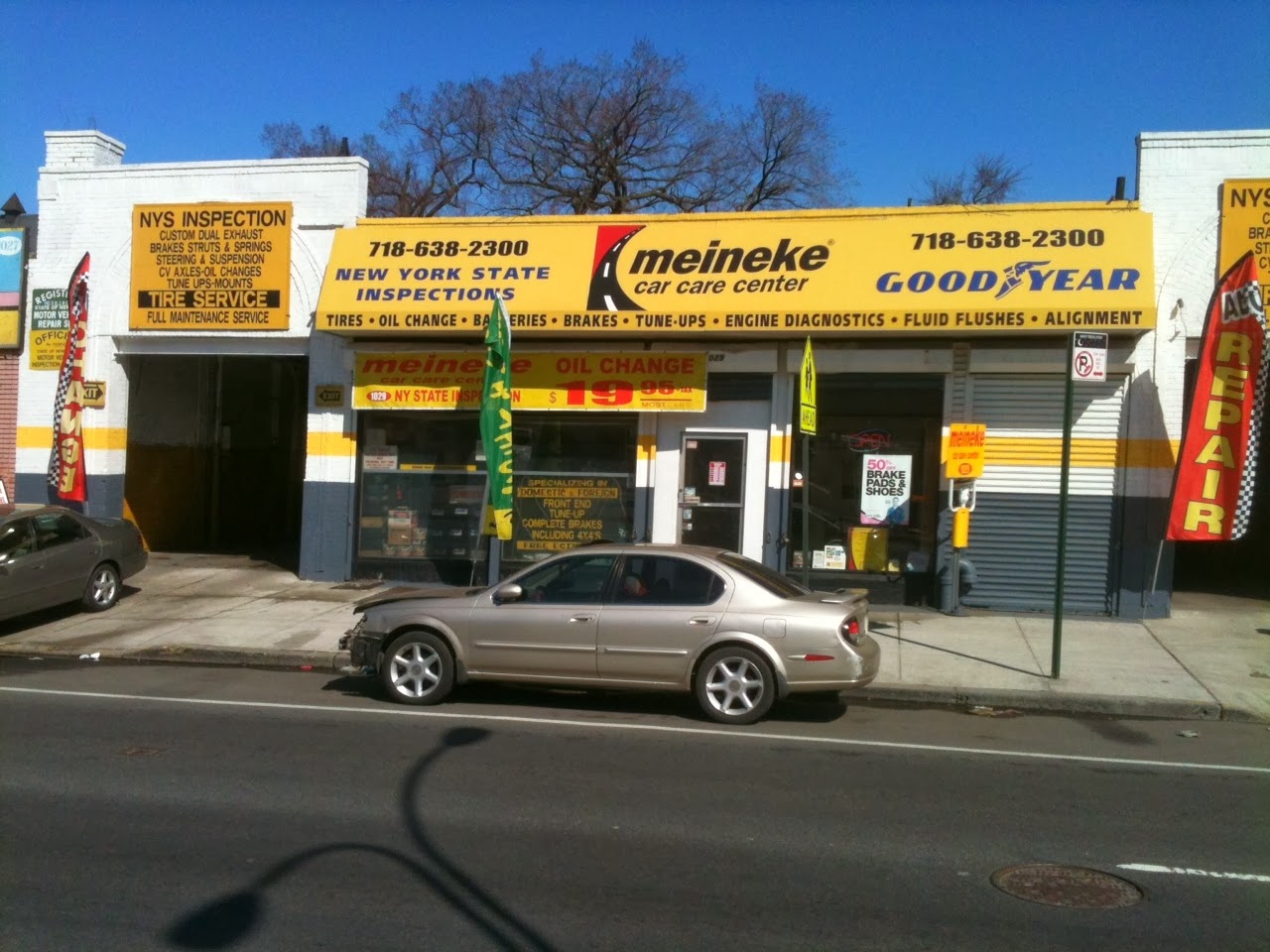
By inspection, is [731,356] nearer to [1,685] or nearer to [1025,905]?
[1,685]

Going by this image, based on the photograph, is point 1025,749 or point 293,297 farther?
point 293,297

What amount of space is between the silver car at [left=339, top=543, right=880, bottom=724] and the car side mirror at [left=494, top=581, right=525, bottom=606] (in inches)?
0.4

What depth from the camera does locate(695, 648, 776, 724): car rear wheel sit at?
8.76 meters

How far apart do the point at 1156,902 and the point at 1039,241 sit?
9.71 meters

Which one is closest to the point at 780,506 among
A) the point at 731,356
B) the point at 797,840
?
the point at 731,356

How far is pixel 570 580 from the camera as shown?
9.31 meters

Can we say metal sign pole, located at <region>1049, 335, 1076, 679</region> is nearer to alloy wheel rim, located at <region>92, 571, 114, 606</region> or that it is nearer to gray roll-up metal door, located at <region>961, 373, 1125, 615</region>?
gray roll-up metal door, located at <region>961, 373, 1125, 615</region>

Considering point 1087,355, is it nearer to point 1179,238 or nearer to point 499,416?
point 1179,238

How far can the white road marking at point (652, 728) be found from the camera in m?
7.93

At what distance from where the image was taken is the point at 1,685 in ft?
33.2

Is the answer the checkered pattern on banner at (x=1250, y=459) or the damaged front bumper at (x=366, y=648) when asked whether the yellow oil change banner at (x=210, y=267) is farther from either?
the checkered pattern on banner at (x=1250, y=459)

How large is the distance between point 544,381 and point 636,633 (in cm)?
Result: 669

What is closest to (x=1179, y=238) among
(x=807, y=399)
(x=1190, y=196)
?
(x=1190, y=196)

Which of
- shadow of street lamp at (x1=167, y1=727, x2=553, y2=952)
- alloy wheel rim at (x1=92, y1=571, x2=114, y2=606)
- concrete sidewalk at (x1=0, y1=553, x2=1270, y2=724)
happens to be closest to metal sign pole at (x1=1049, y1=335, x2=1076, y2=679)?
concrete sidewalk at (x1=0, y1=553, x2=1270, y2=724)
